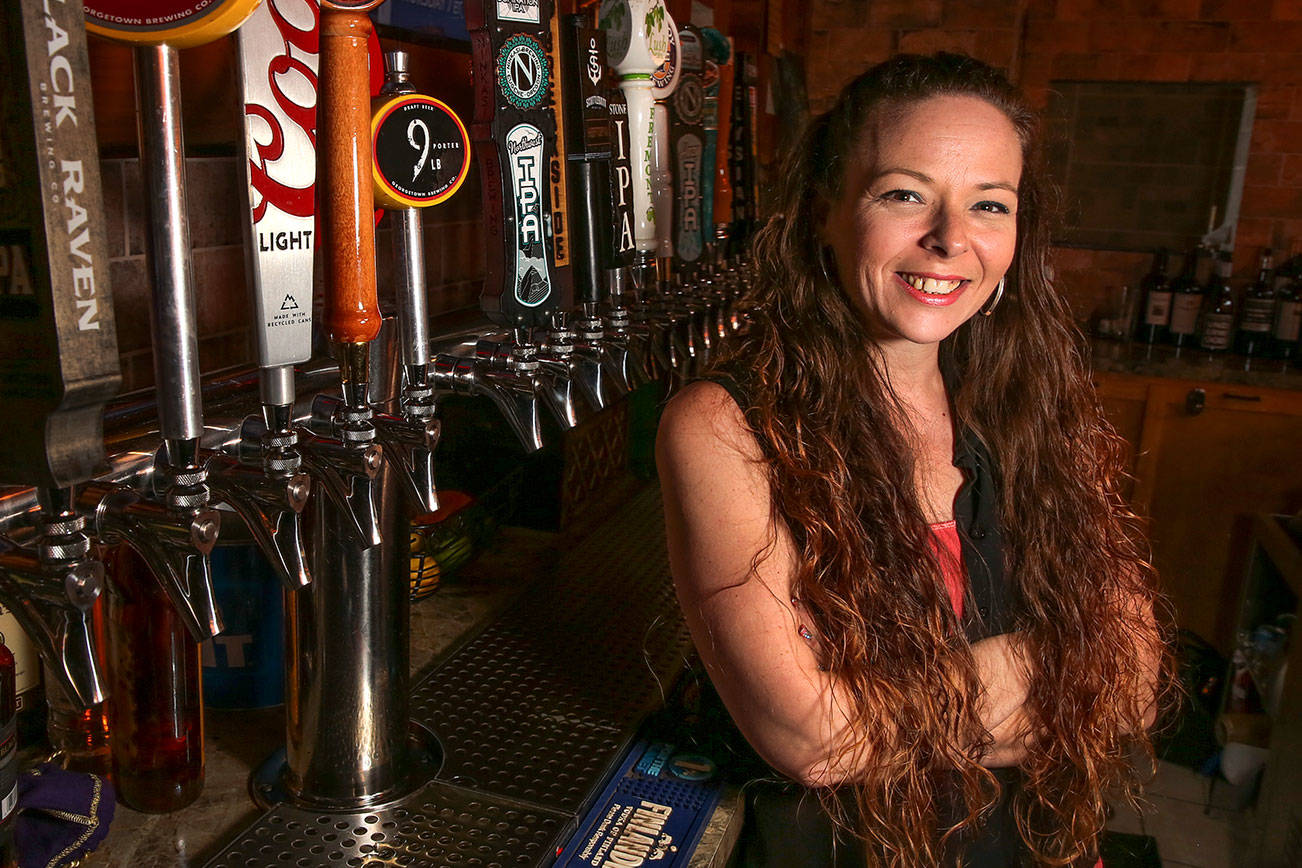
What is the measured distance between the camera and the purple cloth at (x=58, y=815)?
3.12 feet

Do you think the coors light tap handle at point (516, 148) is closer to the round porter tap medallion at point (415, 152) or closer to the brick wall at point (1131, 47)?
the round porter tap medallion at point (415, 152)

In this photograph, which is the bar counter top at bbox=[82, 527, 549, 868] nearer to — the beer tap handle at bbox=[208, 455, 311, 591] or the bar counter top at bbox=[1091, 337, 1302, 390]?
the beer tap handle at bbox=[208, 455, 311, 591]

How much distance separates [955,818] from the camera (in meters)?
1.31

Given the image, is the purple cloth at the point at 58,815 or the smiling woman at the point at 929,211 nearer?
the purple cloth at the point at 58,815

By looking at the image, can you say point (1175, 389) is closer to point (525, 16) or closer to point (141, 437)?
point (525, 16)

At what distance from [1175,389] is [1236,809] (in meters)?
1.40

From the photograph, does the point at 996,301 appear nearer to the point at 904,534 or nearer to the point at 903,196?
the point at 903,196

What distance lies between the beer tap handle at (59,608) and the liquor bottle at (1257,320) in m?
4.15

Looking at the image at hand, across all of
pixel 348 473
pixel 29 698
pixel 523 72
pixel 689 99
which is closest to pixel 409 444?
pixel 348 473

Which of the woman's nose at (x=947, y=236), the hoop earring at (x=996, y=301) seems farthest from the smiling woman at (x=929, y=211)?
the hoop earring at (x=996, y=301)

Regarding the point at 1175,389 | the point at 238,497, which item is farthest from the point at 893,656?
the point at 1175,389

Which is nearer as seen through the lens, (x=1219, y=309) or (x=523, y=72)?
(x=523, y=72)

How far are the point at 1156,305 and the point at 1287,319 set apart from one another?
0.44 meters

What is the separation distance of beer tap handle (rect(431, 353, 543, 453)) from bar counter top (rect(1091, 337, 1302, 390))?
308cm
